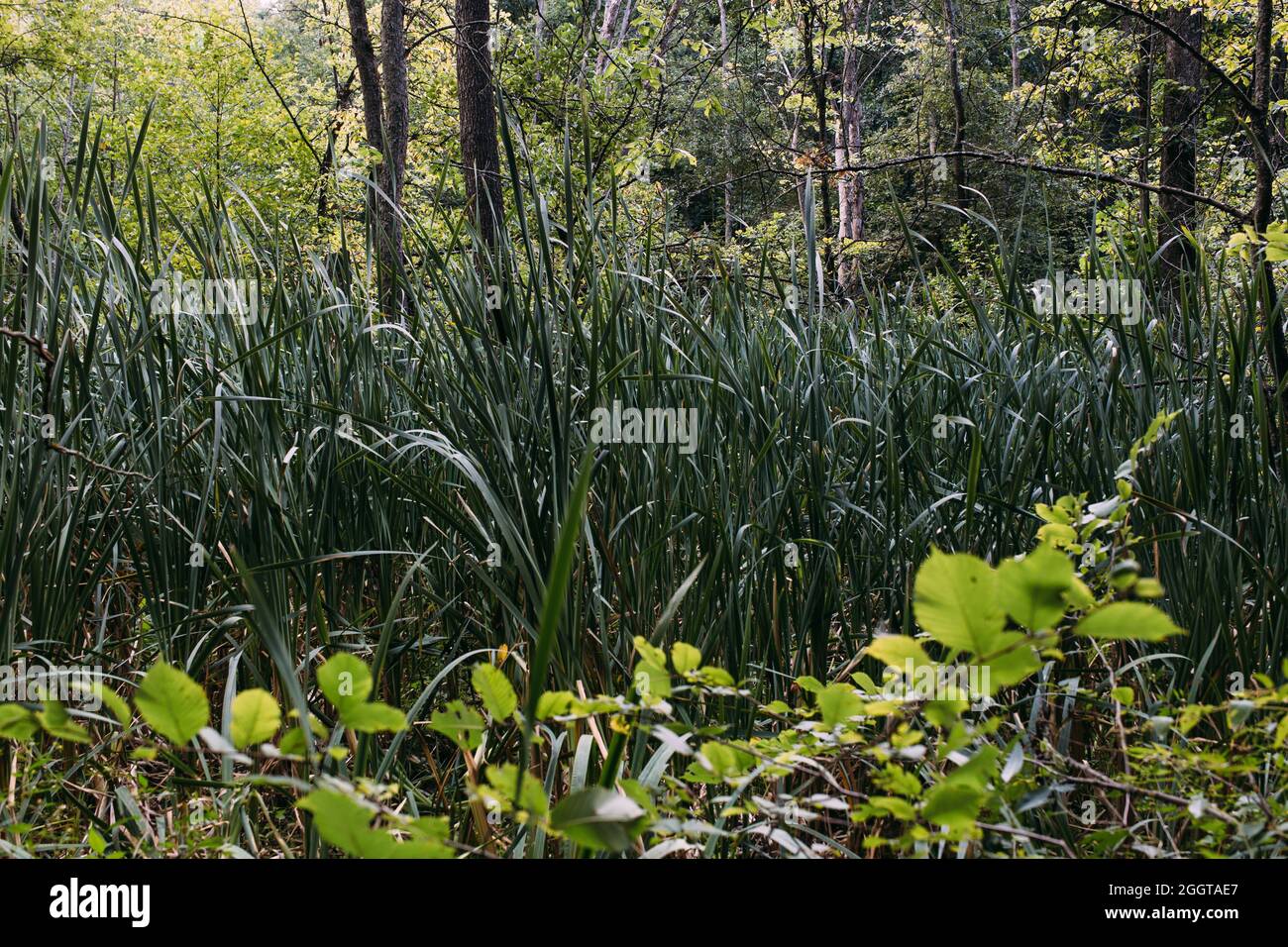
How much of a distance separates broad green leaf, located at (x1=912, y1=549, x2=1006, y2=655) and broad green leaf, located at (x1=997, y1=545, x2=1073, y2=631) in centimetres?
1

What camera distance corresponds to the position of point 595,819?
1.70 ft

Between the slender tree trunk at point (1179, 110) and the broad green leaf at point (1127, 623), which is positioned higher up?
the slender tree trunk at point (1179, 110)

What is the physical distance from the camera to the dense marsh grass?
1.32 meters

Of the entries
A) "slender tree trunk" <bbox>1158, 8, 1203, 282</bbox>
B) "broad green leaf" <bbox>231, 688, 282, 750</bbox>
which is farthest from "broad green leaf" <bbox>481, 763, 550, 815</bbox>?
"slender tree trunk" <bbox>1158, 8, 1203, 282</bbox>

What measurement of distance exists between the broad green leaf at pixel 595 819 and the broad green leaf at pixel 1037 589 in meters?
0.26

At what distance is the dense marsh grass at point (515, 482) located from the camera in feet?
4.33

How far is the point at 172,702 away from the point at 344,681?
0.11 metres

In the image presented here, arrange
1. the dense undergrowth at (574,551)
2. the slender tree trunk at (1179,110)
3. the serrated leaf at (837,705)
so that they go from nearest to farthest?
the serrated leaf at (837,705) < the dense undergrowth at (574,551) < the slender tree trunk at (1179,110)

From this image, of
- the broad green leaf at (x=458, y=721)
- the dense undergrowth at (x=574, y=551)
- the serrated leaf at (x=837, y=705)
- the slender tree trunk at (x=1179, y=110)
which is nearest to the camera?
the broad green leaf at (x=458, y=721)

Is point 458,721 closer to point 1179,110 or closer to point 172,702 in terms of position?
point 172,702

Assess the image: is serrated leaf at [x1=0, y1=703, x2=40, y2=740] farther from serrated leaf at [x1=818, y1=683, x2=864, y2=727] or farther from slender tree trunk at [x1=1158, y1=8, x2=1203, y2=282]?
slender tree trunk at [x1=1158, y1=8, x2=1203, y2=282]

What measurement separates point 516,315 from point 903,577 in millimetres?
802

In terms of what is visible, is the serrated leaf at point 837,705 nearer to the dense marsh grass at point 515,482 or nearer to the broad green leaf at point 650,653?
the broad green leaf at point 650,653

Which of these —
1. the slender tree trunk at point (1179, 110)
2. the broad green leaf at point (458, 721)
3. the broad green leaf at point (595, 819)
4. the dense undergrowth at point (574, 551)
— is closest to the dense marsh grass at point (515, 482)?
the dense undergrowth at point (574, 551)
